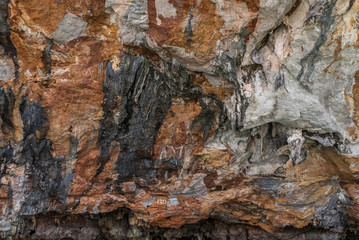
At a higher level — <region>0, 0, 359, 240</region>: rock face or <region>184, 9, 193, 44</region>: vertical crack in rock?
<region>184, 9, 193, 44</region>: vertical crack in rock

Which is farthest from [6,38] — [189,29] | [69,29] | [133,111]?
[189,29]

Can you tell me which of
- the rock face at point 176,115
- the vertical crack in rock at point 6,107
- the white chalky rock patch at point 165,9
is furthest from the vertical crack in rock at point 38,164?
the white chalky rock patch at point 165,9

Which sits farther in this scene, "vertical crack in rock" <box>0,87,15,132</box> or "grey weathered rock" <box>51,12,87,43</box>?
"vertical crack in rock" <box>0,87,15,132</box>

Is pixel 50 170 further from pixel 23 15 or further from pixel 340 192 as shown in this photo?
pixel 340 192

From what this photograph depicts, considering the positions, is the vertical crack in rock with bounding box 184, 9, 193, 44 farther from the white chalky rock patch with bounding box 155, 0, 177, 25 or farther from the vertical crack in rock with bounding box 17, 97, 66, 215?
the vertical crack in rock with bounding box 17, 97, 66, 215

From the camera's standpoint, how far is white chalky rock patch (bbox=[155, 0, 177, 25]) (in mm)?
3375

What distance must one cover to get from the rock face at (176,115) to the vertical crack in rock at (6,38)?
0.02 metres

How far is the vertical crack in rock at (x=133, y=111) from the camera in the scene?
3992 mm

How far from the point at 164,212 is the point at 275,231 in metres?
2.51

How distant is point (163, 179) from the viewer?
508 centimetres

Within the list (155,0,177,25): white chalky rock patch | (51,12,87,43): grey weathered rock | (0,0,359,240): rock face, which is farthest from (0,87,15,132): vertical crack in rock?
(155,0,177,25): white chalky rock patch

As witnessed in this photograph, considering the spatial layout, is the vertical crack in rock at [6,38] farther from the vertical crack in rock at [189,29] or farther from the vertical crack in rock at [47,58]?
the vertical crack in rock at [189,29]

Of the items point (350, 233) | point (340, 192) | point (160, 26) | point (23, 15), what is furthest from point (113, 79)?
point (350, 233)

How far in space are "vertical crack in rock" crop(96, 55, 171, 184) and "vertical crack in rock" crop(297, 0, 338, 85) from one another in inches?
74.5
